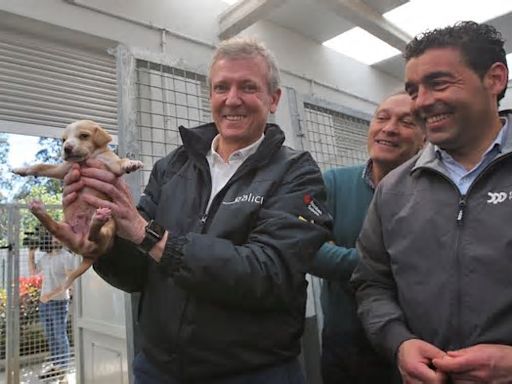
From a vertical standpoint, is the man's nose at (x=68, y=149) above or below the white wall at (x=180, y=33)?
below

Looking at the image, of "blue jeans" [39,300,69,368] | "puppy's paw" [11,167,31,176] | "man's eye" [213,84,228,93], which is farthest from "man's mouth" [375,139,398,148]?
"blue jeans" [39,300,69,368]

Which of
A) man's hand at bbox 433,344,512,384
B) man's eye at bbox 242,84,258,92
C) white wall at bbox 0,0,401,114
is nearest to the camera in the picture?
man's hand at bbox 433,344,512,384

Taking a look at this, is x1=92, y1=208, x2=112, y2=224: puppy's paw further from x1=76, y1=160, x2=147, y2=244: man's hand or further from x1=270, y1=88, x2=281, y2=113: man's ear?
x1=270, y1=88, x2=281, y2=113: man's ear

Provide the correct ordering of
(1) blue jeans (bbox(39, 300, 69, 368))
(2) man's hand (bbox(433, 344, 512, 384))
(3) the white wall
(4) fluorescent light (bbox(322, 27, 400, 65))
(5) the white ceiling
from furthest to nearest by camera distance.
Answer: (4) fluorescent light (bbox(322, 27, 400, 65)), (5) the white ceiling, (1) blue jeans (bbox(39, 300, 69, 368)), (3) the white wall, (2) man's hand (bbox(433, 344, 512, 384))

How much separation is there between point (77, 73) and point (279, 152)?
253cm

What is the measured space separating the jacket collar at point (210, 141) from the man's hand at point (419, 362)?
20.3 inches

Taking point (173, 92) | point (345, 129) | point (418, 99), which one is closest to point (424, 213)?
point (418, 99)

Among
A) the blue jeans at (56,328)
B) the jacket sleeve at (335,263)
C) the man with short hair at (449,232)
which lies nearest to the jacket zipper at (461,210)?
the man with short hair at (449,232)

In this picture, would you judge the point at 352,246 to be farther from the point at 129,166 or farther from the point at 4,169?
the point at 4,169

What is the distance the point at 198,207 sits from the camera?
1017mm

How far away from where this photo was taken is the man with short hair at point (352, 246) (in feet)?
4.07

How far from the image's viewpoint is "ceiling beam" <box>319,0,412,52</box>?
3387 millimetres

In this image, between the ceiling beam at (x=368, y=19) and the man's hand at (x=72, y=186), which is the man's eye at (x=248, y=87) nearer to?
the man's hand at (x=72, y=186)

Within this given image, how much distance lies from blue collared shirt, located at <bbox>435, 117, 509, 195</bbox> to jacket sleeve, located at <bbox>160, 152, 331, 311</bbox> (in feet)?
0.97
